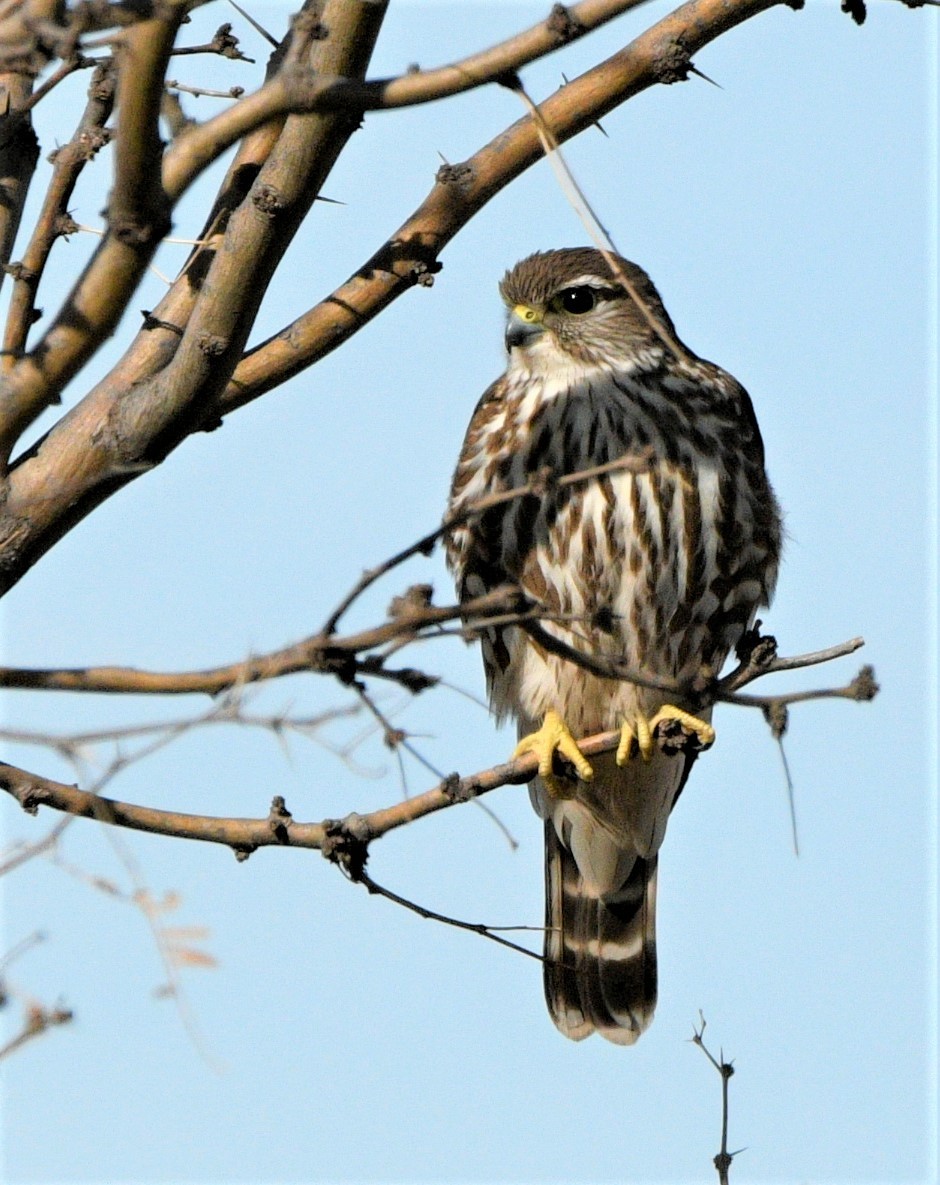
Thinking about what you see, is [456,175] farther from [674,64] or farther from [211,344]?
[211,344]

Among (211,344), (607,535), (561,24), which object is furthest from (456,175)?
(607,535)

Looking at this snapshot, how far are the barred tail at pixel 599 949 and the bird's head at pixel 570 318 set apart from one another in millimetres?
1467

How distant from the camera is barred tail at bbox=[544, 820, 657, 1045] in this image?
191 inches

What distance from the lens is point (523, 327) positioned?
4594mm

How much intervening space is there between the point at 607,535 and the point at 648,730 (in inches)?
19.7

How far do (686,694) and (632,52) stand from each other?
111 centimetres

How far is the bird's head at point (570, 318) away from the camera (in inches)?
178

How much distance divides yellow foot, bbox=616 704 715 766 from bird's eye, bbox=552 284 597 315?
120 centimetres

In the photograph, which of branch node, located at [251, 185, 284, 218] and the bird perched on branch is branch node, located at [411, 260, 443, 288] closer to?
branch node, located at [251, 185, 284, 218]

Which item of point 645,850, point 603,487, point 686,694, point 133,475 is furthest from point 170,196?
point 645,850

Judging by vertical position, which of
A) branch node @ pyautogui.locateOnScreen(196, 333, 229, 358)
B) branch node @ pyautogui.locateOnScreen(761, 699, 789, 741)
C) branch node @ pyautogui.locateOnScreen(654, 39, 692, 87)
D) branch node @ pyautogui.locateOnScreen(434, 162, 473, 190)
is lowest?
branch node @ pyautogui.locateOnScreen(761, 699, 789, 741)

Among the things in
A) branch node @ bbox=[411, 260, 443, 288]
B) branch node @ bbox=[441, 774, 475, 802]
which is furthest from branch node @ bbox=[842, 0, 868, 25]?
branch node @ bbox=[441, 774, 475, 802]

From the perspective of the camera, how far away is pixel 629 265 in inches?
192

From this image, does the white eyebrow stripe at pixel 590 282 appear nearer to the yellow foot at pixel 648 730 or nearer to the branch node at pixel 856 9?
the yellow foot at pixel 648 730
